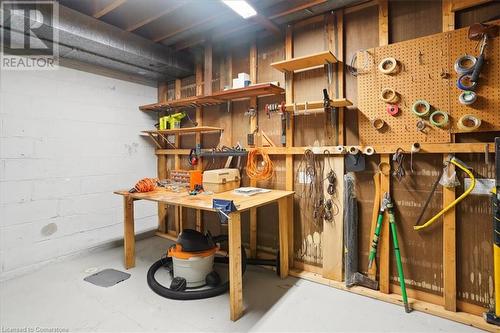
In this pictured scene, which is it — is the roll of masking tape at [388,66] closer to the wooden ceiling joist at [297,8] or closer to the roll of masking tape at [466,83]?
the roll of masking tape at [466,83]

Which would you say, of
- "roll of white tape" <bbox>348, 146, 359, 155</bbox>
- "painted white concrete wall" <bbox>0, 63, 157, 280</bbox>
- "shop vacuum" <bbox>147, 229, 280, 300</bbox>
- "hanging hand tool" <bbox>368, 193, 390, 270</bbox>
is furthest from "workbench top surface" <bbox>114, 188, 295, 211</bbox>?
"painted white concrete wall" <bbox>0, 63, 157, 280</bbox>

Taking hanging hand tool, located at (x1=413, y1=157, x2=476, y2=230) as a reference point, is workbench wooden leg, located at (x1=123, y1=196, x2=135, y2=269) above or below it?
below

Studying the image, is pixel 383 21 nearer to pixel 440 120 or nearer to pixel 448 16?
pixel 448 16

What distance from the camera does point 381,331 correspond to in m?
1.76

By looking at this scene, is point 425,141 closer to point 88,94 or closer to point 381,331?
point 381,331

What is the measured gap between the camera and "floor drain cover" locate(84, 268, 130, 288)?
242 centimetres

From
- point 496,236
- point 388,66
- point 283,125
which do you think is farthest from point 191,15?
point 496,236

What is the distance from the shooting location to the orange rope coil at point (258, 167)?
2721 mm

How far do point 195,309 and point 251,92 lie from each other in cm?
212

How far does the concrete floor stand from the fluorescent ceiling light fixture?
243cm

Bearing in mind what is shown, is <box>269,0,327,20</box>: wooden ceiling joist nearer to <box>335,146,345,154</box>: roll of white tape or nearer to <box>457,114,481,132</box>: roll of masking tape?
<box>335,146,345,154</box>: roll of white tape

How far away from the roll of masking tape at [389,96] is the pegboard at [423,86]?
0.03 meters

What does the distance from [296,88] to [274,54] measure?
1.60ft

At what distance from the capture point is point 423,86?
200 cm
